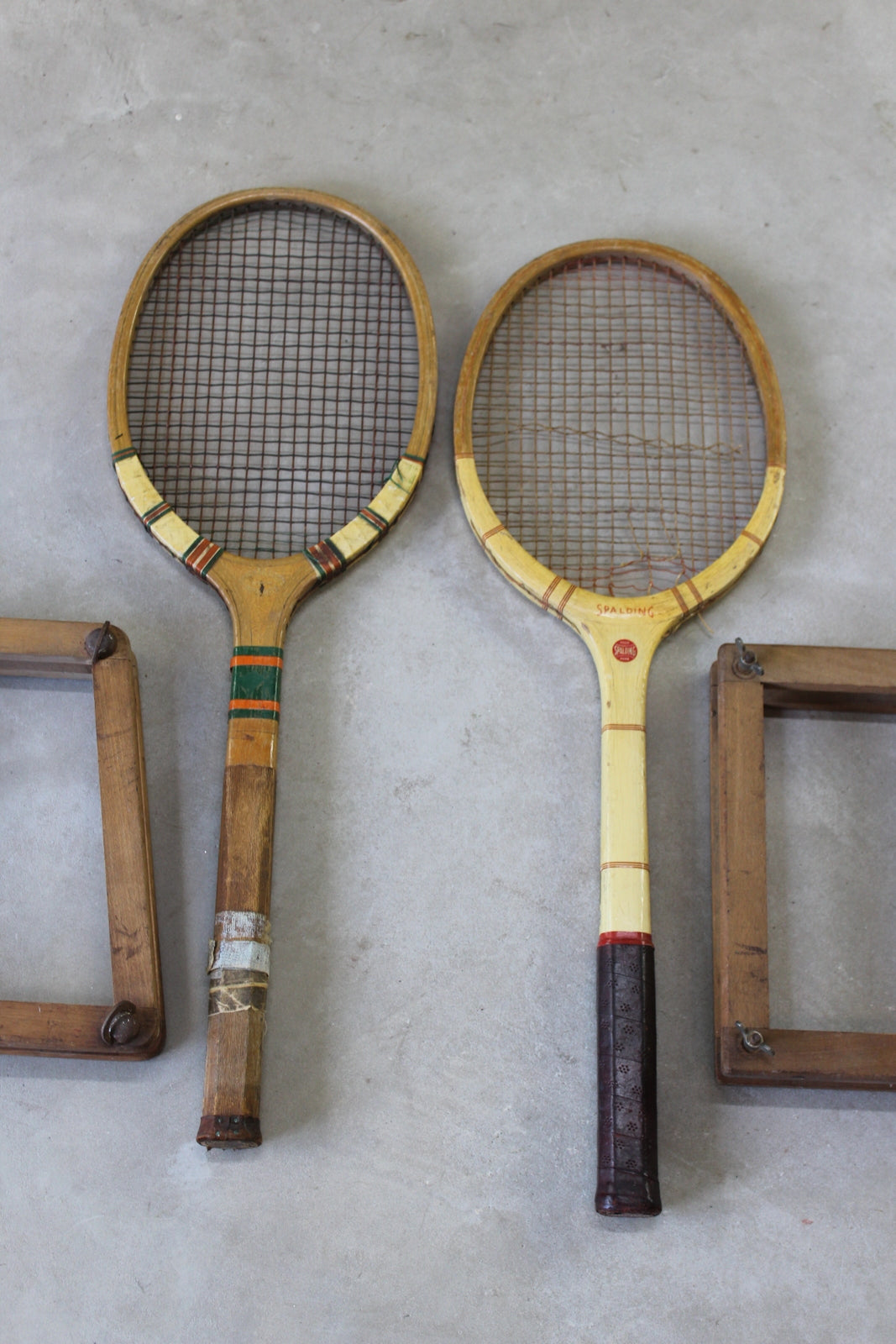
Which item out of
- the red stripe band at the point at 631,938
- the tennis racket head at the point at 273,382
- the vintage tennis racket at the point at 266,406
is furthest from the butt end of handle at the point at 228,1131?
the tennis racket head at the point at 273,382

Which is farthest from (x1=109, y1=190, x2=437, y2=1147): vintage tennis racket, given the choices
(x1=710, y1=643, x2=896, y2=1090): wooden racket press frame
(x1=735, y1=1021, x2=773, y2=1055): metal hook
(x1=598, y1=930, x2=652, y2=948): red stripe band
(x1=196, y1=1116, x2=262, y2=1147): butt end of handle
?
(x1=735, y1=1021, x2=773, y2=1055): metal hook

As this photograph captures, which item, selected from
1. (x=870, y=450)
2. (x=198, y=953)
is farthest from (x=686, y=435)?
(x=198, y=953)

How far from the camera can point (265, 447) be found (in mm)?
2025

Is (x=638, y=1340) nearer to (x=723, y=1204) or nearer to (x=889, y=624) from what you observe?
(x=723, y=1204)

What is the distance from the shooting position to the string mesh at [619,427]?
197 cm

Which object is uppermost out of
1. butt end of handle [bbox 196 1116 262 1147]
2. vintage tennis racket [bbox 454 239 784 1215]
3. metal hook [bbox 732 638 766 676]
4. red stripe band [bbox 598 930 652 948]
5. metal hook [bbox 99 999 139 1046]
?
vintage tennis racket [bbox 454 239 784 1215]

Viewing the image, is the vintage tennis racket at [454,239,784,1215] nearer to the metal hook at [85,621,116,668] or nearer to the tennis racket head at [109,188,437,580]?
the tennis racket head at [109,188,437,580]

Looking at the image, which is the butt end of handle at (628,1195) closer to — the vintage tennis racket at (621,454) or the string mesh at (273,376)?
the vintage tennis racket at (621,454)

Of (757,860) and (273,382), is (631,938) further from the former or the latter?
(273,382)

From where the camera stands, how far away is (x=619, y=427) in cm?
205

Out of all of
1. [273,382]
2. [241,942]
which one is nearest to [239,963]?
[241,942]

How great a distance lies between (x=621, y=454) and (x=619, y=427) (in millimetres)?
57

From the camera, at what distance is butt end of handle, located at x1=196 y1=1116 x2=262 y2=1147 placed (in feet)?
5.31

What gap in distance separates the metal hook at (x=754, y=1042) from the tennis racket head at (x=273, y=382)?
1.02 meters
